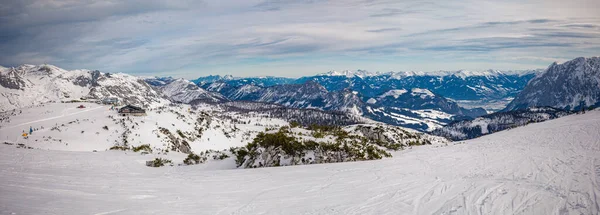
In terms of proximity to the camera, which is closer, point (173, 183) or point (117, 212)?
point (117, 212)


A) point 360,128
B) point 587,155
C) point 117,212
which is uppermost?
point 117,212

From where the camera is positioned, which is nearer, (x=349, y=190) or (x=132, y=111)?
(x=349, y=190)

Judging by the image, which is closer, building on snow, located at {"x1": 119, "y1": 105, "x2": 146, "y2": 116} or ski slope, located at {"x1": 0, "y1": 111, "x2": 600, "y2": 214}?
ski slope, located at {"x1": 0, "y1": 111, "x2": 600, "y2": 214}

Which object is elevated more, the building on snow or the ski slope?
the building on snow

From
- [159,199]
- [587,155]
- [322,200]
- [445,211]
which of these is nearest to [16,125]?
[159,199]

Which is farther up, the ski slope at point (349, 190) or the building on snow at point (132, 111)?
the building on snow at point (132, 111)

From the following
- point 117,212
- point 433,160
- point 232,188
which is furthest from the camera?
point 433,160

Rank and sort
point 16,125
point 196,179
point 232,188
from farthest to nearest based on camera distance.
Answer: point 16,125 < point 196,179 < point 232,188

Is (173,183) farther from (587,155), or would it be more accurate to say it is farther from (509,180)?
(587,155)

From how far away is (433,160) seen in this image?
2252cm

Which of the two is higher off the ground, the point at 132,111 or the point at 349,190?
the point at 132,111

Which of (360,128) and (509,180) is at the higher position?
(509,180)

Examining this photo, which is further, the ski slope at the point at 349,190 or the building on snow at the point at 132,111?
the building on snow at the point at 132,111

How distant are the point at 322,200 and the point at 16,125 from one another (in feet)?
316
